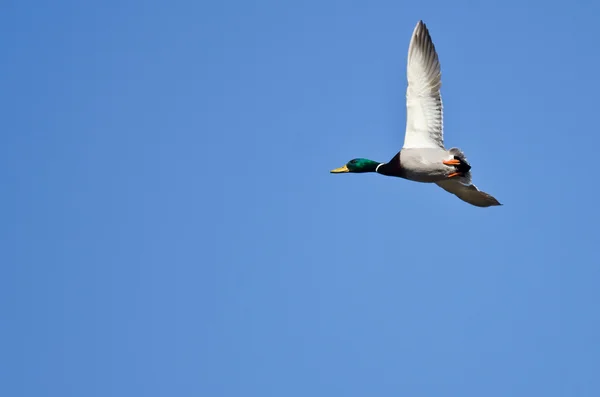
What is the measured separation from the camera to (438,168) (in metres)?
24.6

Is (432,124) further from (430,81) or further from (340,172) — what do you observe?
(340,172)

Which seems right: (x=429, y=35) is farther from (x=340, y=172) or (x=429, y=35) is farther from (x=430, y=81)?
(x=340, y=172)

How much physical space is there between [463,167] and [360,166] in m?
3.10

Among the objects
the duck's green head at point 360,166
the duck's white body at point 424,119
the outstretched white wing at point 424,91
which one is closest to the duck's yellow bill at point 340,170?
the duck's green head at point 360,166

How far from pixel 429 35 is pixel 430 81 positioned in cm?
90

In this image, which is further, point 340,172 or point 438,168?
point 340,172

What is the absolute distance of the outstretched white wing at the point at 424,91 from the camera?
81.6 feet

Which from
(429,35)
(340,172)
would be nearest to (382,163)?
(340,172)

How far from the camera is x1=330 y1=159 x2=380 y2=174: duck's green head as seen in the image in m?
26.8

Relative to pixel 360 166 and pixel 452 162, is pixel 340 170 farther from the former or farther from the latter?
pixel 452 162

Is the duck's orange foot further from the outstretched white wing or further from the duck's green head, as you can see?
the duck's green head

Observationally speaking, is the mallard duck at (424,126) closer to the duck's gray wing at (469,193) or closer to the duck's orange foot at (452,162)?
the duck's orange foot at (452,162)

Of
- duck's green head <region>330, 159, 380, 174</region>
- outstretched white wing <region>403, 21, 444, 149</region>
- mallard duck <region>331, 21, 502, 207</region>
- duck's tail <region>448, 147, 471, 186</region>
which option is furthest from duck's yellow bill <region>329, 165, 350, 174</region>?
duck's tail <region>448, 147, 471, 186</region>

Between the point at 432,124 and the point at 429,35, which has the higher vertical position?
the point at 429,35
